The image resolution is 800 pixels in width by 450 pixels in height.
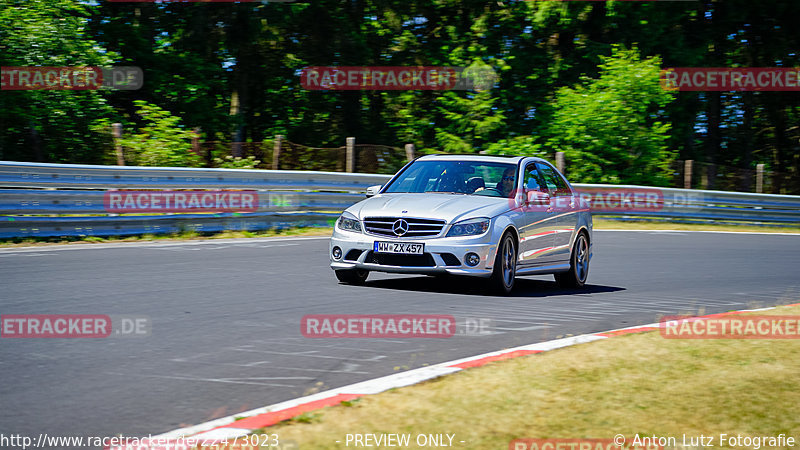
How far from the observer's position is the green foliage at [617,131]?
3019cm

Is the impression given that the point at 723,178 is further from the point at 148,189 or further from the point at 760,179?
the point at 148,189

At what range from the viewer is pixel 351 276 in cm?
1131

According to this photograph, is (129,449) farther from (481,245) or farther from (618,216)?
(618,216)

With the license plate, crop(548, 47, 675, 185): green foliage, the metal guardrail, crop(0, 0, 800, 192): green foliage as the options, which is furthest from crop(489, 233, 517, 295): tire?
crop(548, 47, 675, 185): green foliage

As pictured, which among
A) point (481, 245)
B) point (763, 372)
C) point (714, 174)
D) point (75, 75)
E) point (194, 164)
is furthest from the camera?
point (714, 174)

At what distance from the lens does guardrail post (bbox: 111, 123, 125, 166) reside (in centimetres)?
1947

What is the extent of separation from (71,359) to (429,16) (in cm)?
3313

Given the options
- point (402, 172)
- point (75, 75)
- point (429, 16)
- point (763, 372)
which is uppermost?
point (429, 16)

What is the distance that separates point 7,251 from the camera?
13375 mm

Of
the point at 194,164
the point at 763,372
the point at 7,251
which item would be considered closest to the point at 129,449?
the point at 763,372
